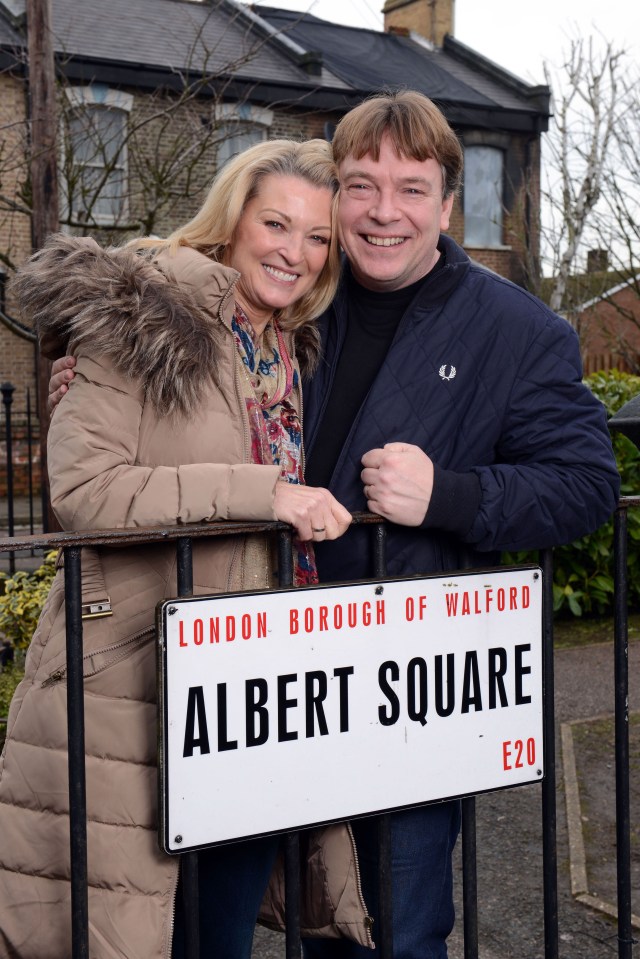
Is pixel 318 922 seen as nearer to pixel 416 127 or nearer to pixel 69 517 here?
pixel 69 517

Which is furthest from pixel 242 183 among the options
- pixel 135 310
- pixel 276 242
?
pixel 135 310

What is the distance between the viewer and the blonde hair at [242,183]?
7.86 ft

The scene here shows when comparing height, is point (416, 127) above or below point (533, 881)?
above

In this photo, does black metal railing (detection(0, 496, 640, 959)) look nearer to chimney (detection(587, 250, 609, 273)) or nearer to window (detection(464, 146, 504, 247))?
chimney (detection(587, 250, 609, 273))

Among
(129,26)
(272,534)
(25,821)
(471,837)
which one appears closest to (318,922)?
(471,837)

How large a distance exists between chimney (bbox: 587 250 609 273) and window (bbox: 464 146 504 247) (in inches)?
112

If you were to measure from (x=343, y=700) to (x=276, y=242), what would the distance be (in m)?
1.04

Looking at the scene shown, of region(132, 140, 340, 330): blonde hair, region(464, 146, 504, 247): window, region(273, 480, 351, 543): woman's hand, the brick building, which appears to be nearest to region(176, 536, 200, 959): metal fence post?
region(273, 480, 351, 543): woman's hand

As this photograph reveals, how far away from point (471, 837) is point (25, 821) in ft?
3.14

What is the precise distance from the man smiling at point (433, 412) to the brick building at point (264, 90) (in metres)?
11.0

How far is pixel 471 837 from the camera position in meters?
2.36

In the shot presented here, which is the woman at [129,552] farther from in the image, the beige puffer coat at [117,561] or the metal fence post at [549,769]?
the metal fence post at [549,769]

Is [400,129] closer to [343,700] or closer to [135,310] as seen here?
[135,310]

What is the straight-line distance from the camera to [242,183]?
239cm
